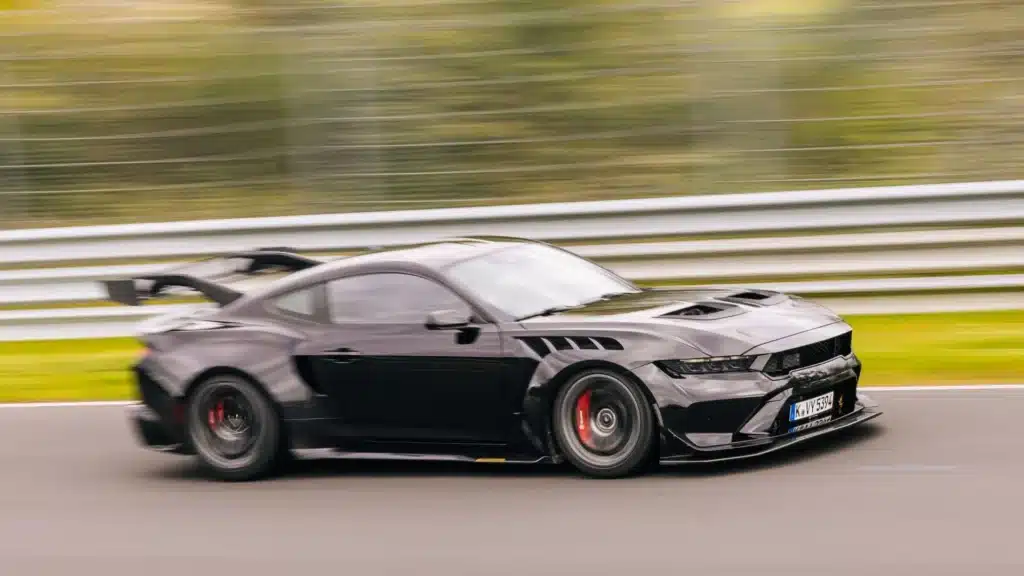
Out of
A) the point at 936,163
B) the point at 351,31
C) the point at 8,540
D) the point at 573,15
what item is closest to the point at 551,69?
the point at 573,15

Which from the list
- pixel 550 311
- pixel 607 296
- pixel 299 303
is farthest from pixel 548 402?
pixel 299 303

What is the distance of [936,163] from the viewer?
12.2m

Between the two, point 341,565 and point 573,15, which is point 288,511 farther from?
point 573,15

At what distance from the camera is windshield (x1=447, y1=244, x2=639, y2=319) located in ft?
25.8

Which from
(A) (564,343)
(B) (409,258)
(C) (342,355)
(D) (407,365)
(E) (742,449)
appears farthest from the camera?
(B) (409,258)

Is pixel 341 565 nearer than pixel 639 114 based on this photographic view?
Yes

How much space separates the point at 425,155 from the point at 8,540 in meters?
6.05

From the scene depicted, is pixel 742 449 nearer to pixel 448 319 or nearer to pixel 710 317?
pixel 710 317

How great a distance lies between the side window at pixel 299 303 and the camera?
823 centimetres

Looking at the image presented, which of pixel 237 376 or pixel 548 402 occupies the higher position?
pixel 237 376

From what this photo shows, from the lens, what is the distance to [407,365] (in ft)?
25.5

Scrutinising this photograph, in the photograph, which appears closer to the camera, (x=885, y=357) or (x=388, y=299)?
(x=388, y=299)

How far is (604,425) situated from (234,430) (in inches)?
86.6

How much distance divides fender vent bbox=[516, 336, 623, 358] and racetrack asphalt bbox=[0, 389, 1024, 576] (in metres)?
0.64
